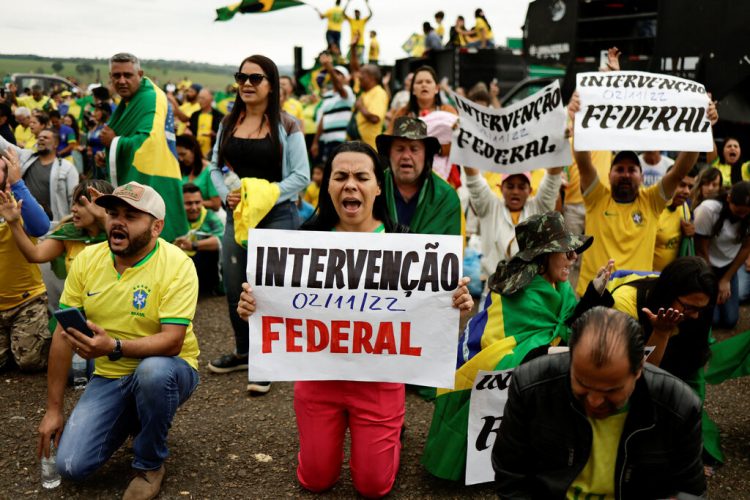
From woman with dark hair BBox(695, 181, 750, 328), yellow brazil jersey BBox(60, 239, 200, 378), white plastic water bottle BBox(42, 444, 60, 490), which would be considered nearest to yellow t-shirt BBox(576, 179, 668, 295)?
woman with dark hair BBox(695, 181, 750, 328)

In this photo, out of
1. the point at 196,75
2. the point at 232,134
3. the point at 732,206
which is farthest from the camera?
the point at 196,75

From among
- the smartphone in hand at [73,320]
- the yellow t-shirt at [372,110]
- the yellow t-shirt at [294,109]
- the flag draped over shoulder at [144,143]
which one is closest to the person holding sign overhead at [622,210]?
the flag draped over shoulder at [144,143]

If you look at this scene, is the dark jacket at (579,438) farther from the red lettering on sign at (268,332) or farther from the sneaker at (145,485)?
the sneaker at (145,485)

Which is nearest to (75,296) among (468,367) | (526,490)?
(468,367)

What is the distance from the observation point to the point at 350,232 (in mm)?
3475

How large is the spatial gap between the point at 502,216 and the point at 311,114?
25.0ft

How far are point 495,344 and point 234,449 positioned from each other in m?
1.71

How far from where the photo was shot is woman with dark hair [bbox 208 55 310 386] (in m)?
4.83

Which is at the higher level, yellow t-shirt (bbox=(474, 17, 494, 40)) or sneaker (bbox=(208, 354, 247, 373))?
yellow t-shirt (bbox=(474, 17, 494, 40))

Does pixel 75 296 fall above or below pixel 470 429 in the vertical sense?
above

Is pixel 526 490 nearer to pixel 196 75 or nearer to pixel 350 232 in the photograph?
pixel 350 232

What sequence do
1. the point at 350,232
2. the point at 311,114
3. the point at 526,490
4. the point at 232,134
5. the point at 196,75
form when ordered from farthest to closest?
1. the point at 196,75
2. the point at 311,114
3. the point at 232,134
4. the point at 350,232
5. the point at 526,490

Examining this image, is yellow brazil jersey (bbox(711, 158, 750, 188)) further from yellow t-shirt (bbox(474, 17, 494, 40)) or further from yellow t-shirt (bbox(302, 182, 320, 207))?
yellow t-shirt (bbox(474, 17, 494, 40))

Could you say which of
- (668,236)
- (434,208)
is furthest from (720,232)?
(434,208)
